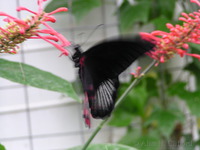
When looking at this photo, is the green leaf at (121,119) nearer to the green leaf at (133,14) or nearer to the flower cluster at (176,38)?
the green leaf at (133,14)

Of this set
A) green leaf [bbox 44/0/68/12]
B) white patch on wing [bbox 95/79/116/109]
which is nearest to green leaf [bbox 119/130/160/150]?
green leaf [bbox 44/0/68/12]

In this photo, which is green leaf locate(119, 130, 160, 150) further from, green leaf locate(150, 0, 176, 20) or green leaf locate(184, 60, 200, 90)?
green leaf locate(150, 0, 176, 20)

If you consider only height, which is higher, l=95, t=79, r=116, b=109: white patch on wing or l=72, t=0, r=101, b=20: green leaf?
l=72, t=0, r=101, b=20: green leaf

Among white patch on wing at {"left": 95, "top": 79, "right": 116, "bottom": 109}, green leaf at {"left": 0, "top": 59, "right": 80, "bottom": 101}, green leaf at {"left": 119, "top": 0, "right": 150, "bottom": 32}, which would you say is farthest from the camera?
green leaf at {"left": 119, "top": 0, "right": 150, "bottom": 32}

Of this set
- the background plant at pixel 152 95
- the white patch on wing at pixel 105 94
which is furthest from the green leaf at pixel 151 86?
the white patch on wing at pixel 105 94

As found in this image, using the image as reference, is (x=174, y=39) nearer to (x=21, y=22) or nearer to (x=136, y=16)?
(x=21, y=22)

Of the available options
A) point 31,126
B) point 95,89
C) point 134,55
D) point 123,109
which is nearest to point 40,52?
point 31,126
